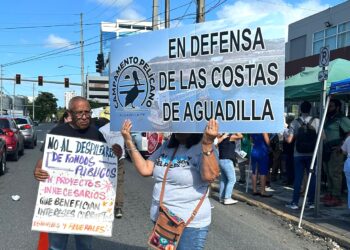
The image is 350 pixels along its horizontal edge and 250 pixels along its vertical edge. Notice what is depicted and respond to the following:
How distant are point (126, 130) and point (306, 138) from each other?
492 centimetres

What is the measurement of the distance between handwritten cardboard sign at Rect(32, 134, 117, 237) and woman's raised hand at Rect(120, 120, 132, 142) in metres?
0.45

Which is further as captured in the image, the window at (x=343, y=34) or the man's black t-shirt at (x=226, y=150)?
the window at (x=343, y=34)

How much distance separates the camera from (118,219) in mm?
7273

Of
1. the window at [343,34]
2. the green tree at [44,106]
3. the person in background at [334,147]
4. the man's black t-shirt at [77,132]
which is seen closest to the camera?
the man's black t-shirt at [77,132]

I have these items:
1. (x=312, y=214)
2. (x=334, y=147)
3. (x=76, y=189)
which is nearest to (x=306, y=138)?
(x=334, y=147)

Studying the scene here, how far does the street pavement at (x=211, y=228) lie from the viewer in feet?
19.5

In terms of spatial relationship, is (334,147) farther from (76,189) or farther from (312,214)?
(76,189)

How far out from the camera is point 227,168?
8789 millimetres

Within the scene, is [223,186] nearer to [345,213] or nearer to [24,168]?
[345,213]

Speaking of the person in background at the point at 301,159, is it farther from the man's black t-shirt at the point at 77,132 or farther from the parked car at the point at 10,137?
the parked car at the point at 10,137

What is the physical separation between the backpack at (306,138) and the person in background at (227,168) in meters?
1.42

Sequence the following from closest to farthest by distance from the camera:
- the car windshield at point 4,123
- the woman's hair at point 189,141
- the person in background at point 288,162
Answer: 1. the woman's hair at point 189,141
2. the person in background at point 288,162
3. the car windshield at point 4,123

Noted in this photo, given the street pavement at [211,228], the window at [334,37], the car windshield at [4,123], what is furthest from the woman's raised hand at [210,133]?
the window at [334,37]

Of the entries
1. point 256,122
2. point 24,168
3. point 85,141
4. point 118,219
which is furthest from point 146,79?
point 24,168
